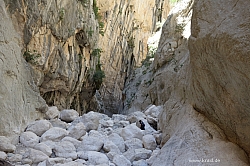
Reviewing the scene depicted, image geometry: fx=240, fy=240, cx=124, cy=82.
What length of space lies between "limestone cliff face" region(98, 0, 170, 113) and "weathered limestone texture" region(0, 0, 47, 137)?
14089mm

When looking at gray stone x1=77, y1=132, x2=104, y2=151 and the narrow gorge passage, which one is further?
gray stone x1=77, y1=132, x2=104, y2=151

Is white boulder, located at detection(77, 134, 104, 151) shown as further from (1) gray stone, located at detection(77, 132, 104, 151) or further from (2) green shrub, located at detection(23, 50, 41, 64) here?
(2) green shrub, located at detection(23, 50, 41, 64)

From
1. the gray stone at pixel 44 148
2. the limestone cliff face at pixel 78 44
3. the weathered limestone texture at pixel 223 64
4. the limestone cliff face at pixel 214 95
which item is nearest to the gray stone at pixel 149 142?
the limestone cliff face at pixel 214 95

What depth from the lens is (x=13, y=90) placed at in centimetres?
409

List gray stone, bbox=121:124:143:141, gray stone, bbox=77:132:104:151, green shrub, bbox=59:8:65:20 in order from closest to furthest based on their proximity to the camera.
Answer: gray stone, bbox=77:132:104:151, gray stone, bbox=121:124:143:141, green shrub, bbox=59:8:65:20

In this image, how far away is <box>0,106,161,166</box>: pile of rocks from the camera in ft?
10.5

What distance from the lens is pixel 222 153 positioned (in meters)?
2.52

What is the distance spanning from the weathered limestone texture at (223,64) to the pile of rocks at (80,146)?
1.10 metres

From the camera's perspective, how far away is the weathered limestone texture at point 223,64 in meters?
2.14

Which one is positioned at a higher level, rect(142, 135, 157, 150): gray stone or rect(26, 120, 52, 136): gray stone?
rect(26, 120, 52, 136): gray stone

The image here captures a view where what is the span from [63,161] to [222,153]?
6.42 ft

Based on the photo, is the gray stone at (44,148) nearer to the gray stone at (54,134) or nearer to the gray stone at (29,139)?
the gray stone at (29,139)

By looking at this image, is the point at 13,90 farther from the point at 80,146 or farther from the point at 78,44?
the point at 78,44

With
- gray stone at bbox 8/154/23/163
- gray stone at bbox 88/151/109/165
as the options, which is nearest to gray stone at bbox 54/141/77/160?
gray stone at bbox 88/151/109/165
